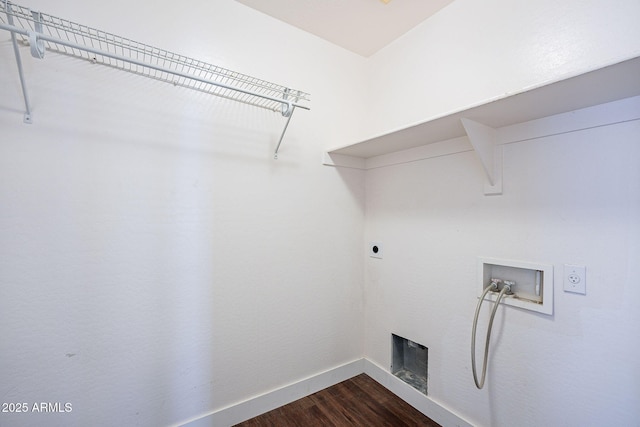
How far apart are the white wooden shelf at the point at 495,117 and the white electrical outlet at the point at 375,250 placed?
609 millimetres

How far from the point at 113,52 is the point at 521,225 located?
214cm

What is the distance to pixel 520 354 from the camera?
127 centimetres

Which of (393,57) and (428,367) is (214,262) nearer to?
(428,367)

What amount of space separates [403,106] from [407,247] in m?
0.99

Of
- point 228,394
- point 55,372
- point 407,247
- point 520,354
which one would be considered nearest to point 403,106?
point 407,247

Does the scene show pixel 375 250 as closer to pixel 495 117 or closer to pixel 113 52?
pixel 495 117

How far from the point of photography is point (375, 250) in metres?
2.04

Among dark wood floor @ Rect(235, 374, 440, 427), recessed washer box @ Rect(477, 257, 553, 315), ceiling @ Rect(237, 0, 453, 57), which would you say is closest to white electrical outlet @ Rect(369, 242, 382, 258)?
recessed washer box @ Rect(477, 257, 553, 315)

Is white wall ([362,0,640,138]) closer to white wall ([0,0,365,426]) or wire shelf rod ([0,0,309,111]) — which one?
white wall ([0,0,365,426])

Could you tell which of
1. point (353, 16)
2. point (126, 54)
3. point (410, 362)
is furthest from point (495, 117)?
point (126, 54)

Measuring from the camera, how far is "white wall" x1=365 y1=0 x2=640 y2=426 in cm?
104

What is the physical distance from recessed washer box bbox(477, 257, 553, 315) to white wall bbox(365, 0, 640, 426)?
0.04 m

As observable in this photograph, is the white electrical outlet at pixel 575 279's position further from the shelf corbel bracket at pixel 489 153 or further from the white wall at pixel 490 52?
the white wall at pixel 490 52

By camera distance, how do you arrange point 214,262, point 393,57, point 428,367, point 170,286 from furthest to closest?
point 393,57 < point 428,367 < point 214,262 < point 170,286
